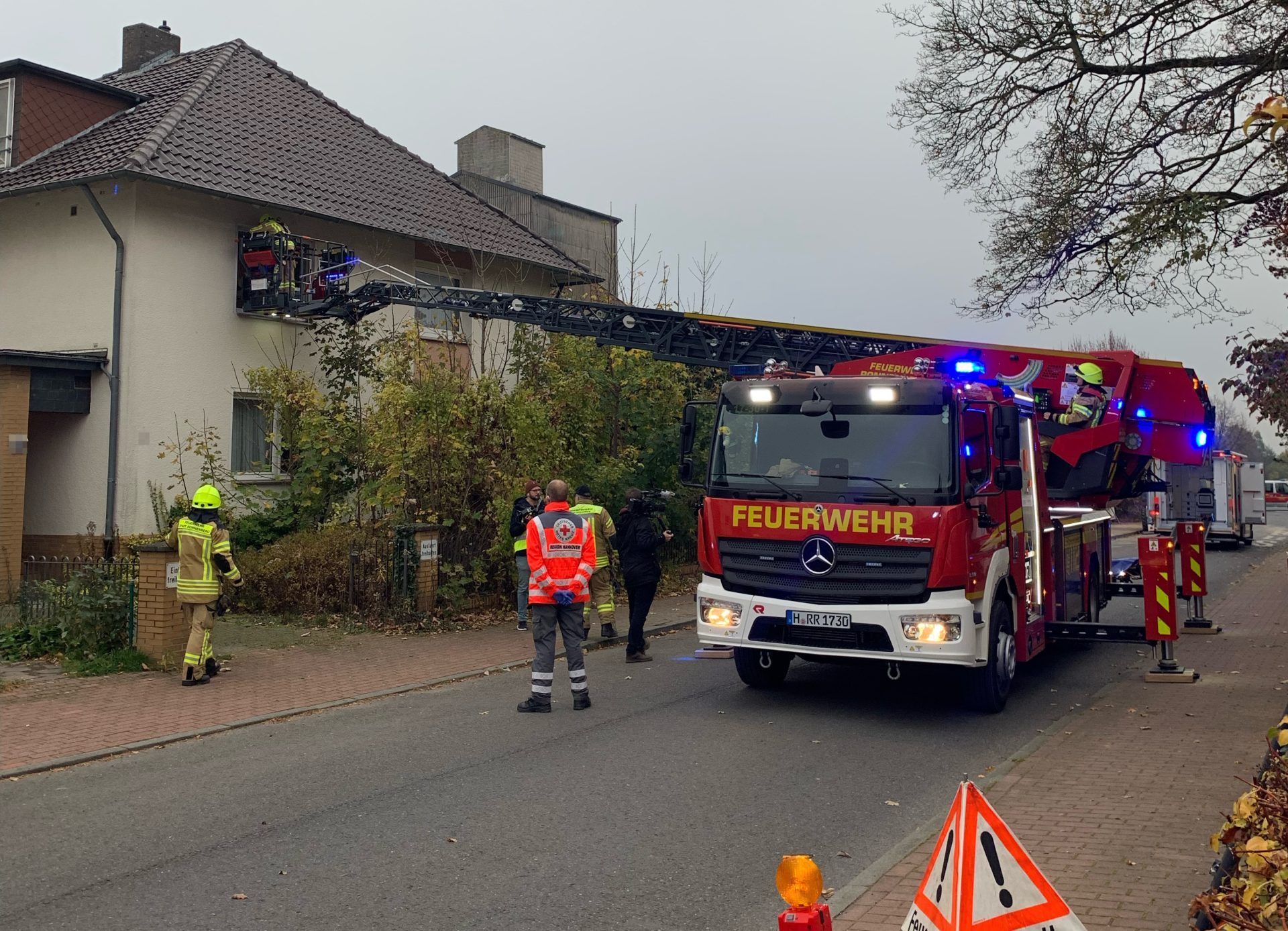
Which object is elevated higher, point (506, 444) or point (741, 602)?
point (506, 444)

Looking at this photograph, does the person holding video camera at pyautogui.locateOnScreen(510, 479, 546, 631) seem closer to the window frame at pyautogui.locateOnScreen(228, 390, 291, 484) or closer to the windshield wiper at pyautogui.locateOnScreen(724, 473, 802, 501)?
the windshield wiper at pyautogui.locateOnScreen(724, 473, 802, 501)

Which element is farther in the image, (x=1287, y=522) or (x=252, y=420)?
(x=1287, y=522)

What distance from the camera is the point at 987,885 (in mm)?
3168

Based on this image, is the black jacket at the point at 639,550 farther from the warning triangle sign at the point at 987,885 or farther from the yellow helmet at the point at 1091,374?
the warning triangle sign at the point at 987,885

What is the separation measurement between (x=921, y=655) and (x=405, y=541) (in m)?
7.34

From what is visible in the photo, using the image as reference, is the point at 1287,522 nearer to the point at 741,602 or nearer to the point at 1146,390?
the point at 1146,390

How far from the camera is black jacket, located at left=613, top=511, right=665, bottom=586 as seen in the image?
11.7 metres

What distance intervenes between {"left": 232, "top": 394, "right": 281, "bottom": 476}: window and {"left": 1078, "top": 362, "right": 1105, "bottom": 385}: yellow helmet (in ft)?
42.3

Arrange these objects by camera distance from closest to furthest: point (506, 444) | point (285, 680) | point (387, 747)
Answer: point (387, 747) → point (285, 680) → point (506, 444)

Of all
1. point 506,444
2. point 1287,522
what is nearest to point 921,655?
point 506,444

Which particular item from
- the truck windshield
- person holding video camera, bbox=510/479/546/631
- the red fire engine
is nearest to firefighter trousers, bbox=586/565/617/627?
person holding video camera, bbox=510/479/546/631

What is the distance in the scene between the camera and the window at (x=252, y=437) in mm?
18891

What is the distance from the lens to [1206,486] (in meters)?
31.9

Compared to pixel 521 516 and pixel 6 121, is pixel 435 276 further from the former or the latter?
pixel 521 516
